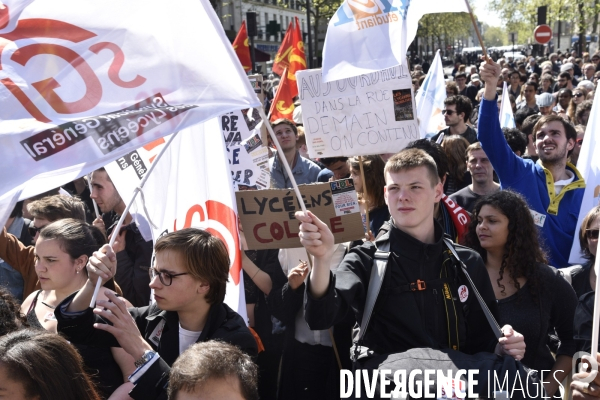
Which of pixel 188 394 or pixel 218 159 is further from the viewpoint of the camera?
pixel 218 159

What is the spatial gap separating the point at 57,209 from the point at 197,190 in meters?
1.04

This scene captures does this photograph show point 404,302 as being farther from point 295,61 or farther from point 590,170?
point 295,61

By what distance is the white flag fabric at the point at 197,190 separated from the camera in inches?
159

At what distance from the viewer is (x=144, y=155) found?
459 centimetres

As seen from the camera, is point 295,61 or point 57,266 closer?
point 57,266

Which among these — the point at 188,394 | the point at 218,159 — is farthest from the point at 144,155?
the point at 188,394

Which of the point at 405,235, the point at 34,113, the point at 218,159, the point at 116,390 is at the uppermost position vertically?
the point at 34,113

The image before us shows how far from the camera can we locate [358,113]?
571cm

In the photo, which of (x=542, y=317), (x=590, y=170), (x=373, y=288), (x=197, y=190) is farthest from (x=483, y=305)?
(x=590, y=170)

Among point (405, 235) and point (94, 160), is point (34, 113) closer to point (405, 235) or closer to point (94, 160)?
point (94, 160)

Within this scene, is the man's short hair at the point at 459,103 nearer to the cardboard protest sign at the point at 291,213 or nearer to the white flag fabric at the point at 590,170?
the white flag fabric at the point at 590,170

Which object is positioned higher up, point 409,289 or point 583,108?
point 583,108

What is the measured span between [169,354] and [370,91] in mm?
3382

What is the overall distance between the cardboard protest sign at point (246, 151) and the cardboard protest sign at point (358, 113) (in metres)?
0.44
